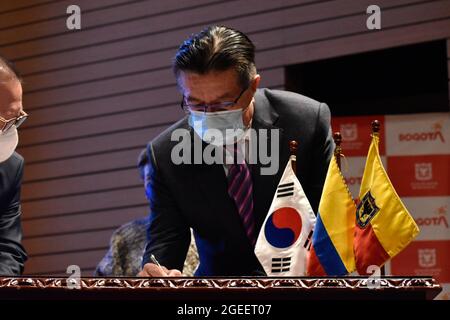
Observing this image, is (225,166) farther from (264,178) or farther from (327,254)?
(327,254)

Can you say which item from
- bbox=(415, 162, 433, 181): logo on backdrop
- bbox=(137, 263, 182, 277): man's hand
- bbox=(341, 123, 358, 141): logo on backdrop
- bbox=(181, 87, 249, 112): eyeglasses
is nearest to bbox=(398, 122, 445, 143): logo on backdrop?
bbox=(415, 162, 433, 181): logo on backdrop

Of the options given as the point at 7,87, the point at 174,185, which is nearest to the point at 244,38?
the point at 174,185

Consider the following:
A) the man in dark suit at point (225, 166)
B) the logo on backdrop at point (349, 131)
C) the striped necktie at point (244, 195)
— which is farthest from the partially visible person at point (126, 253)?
the striped necktie at point (244, 195)

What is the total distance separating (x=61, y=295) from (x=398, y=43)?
4.59 meters

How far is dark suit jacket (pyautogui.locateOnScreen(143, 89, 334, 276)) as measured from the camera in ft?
11.1

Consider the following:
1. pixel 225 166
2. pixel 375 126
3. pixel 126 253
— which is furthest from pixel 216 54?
pixel 126 253

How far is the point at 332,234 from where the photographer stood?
322 cm

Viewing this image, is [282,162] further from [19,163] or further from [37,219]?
[37,219]

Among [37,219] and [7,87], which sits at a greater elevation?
[7,87]

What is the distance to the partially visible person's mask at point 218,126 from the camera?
334 cm

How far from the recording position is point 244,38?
3363 mm

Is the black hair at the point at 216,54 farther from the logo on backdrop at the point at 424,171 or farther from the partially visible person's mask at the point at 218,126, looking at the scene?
the logo on backdrop at the point at 424,171

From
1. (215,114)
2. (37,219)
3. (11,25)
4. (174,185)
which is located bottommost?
(37,219)
